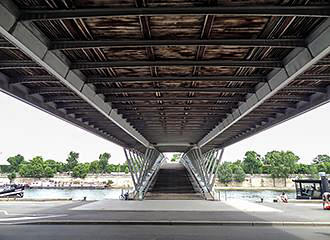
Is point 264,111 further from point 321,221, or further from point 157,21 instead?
point 157,21

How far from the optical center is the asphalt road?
429 inches

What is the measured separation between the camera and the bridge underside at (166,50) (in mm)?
6172

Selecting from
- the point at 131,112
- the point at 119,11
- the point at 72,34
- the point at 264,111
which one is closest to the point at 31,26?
the point at 72,34

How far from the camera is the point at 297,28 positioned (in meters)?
7.40

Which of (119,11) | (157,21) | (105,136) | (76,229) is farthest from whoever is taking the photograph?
(105,136)

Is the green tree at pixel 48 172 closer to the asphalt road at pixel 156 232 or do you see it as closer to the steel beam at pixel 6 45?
the asphalt road at pixel 156 232

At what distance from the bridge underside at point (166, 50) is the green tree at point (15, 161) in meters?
148

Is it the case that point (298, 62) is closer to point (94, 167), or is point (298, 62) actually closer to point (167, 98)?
point (167, 98)

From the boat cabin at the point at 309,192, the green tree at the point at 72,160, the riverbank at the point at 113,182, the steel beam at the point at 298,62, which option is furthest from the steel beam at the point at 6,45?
the green tree at the point at 72,160

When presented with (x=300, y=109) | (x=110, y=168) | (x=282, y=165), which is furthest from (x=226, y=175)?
(x=300, y=109)

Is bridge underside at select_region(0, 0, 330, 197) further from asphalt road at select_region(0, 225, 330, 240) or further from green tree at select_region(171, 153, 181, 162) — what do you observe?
green tree at select_region(171, 153, 181, 162)

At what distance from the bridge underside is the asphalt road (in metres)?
5.34

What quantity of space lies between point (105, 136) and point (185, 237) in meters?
19.9

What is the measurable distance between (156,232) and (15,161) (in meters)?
157
